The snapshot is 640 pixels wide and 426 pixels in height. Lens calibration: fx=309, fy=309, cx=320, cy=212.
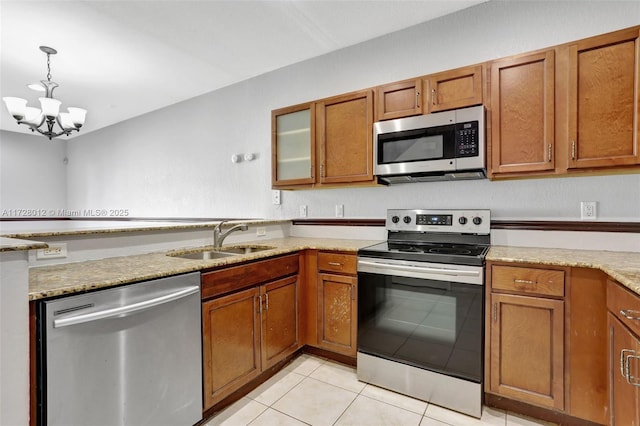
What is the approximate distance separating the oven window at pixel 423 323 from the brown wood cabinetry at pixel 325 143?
90cm

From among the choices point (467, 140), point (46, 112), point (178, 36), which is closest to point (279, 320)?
point (467, 140)

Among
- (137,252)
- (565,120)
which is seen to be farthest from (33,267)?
(565,120)

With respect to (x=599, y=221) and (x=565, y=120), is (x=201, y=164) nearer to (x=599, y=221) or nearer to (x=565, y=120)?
(x=565, y=120)

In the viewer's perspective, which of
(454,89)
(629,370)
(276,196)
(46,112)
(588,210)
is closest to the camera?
(629,370)

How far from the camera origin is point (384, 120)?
2.34 m

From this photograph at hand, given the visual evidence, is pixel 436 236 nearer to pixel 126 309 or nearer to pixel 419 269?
pixel 419 269

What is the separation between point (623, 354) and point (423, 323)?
88 centimetres

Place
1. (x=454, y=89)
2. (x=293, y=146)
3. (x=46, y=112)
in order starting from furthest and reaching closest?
(x=46, y=112) < (x=293, y=146) < (x=454, y=89)

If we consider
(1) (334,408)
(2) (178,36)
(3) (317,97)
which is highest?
(2) (178,36)

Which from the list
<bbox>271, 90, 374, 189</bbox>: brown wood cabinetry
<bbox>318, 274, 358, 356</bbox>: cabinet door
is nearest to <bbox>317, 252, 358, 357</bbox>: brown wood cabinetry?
<bbox>318, 274, 358, 356</bbox>: cabinet door

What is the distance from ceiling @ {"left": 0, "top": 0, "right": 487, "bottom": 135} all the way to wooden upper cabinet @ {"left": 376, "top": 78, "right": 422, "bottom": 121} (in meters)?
0.61

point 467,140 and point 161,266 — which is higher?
point 467,140

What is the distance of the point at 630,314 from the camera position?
1.21m

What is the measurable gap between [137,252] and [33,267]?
0.51 metres
